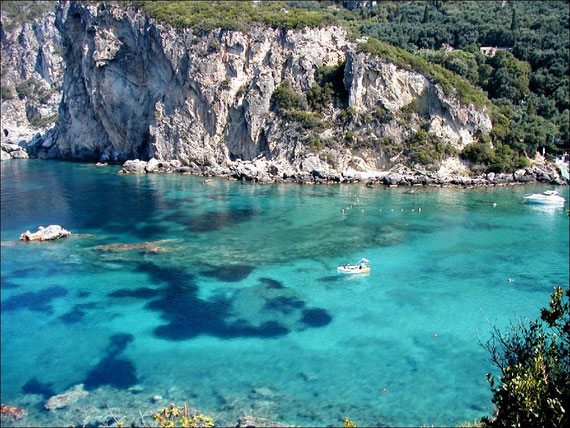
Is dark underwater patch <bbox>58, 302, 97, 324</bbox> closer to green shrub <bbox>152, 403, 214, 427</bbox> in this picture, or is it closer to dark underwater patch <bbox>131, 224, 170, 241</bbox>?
dark underwater patch <bbox>131, 224, 170, 241</bbox>

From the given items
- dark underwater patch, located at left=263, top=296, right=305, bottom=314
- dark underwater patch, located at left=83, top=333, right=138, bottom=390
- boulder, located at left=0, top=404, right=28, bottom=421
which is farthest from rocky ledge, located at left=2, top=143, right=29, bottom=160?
boulder, located at left=0, top=404, right=28, bottom=421

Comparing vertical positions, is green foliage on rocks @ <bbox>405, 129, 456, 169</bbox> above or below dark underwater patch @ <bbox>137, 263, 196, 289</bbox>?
above

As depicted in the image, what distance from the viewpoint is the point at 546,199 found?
133 feet

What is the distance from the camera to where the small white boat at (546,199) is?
40.5m

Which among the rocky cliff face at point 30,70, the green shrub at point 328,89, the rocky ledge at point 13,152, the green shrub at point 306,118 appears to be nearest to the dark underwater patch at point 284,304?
the green shrub at point 306,118

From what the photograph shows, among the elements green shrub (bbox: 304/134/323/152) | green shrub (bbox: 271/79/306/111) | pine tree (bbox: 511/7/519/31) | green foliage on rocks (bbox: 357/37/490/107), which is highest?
pine tree (bbox: 511/7/519/31)

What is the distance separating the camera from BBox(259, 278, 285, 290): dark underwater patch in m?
24.0

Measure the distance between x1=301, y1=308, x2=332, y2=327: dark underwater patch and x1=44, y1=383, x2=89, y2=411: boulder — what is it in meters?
8.39

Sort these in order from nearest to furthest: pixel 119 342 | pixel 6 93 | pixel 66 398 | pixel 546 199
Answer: pixel 66 398, pixel 119 342, pixel 546 199, pixel 6 93

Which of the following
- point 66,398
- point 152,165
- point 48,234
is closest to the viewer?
point 66,398

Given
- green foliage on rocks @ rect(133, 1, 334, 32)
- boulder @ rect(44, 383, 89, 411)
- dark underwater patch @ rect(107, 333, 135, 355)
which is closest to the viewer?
boulder @ rect(44, 383, 89, 411)

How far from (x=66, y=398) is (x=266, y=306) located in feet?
29.1

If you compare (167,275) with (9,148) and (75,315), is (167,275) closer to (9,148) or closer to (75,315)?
(75,315)

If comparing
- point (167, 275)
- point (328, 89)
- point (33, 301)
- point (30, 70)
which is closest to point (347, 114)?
point (328, 89)
